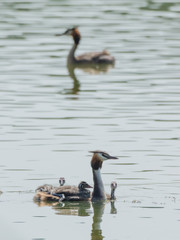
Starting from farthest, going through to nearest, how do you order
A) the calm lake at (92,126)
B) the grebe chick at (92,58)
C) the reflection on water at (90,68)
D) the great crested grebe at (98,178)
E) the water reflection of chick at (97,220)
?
the grebe chick at (92,58) → the reflection on water at (90,68) → the great crested grebe at (98,178) → the calm lake at (92,126) → the water reflection of chick at (97,220)

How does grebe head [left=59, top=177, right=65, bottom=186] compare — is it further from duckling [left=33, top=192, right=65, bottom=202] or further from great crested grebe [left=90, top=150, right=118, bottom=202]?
great crested grebe [left=90, top=150, right=118, bottom=202]

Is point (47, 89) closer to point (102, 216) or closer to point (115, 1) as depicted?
point (102, 216)

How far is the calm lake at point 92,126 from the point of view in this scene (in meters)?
12.4

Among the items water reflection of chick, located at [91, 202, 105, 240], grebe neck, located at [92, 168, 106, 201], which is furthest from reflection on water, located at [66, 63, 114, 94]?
water reflection of chick, located at [91, 202, 105, 240]

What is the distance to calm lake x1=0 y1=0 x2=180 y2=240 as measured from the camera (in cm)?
1238

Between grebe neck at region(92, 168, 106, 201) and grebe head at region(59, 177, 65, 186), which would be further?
grebe head at region(59, 177, 65, 186)

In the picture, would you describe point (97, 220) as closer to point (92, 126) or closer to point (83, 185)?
point (83, 185)

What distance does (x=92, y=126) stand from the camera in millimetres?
18312

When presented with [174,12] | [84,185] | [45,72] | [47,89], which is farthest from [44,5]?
[84,185]

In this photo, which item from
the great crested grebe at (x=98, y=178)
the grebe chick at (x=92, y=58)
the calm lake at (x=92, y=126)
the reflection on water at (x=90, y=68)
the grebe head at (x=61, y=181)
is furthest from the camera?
the grebe chick at (x=92, y=58)

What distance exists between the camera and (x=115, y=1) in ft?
144

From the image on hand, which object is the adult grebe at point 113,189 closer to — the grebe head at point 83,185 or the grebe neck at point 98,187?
the grebe neck at point 98,187

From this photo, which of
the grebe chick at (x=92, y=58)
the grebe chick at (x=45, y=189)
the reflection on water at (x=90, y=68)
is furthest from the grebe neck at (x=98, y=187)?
the grebe chick at (x=92, y=58)

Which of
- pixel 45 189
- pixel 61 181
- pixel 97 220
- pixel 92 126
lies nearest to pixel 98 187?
pixel 61 181
